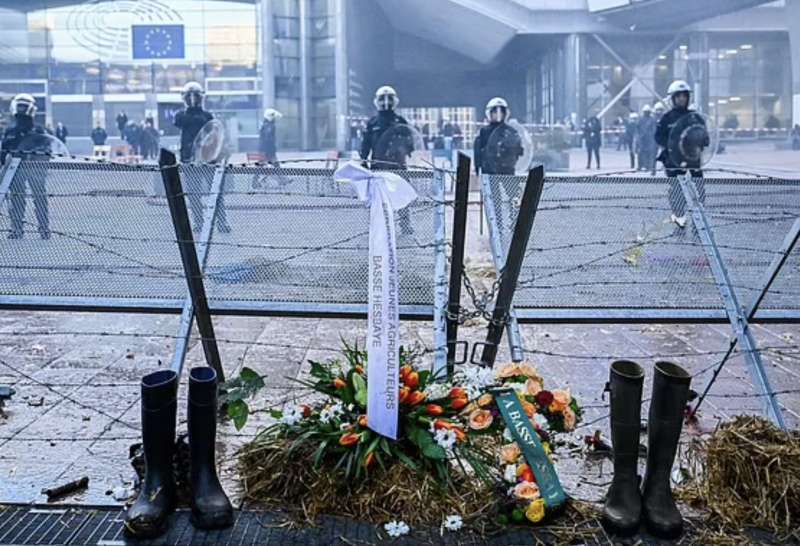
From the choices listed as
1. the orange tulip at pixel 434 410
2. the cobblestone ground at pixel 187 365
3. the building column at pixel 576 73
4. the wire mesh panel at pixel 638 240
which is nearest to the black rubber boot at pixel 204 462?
the cobblestone ground at pixel 187 365

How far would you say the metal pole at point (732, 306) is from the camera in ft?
14.5

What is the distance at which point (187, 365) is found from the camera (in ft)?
20.3

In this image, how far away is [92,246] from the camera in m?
4.96

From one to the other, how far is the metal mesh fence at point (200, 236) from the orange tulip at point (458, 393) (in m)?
1.01

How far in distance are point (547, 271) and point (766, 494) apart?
1.82 meters

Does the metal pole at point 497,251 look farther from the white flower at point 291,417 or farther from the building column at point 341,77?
the building column at point 341,77

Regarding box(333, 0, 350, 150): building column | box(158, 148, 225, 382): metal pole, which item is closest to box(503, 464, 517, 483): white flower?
box(158, 148, 225, 382): metal pole

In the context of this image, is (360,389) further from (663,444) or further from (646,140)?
(646,140)

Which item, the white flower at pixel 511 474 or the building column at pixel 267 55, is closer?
the white flower at pixel 511 474

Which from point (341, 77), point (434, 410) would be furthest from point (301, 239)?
point (341, 77)

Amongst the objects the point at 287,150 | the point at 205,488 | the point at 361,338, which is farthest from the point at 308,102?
the point at 205,488

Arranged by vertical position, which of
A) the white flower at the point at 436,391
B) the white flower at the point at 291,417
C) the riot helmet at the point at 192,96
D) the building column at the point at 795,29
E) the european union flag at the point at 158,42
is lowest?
the white flower at the point at 291,417

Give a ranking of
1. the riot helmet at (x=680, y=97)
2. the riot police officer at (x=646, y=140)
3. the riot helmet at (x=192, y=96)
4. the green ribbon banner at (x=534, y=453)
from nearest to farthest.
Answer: the green ribbon banner at (x=534, y=453)
the riot helmet at (x=680, y=97)
the riot helmet at (x=192, y=96)
the riot police officer at (x=646, y=140)

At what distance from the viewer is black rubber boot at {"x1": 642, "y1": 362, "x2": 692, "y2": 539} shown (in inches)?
137
